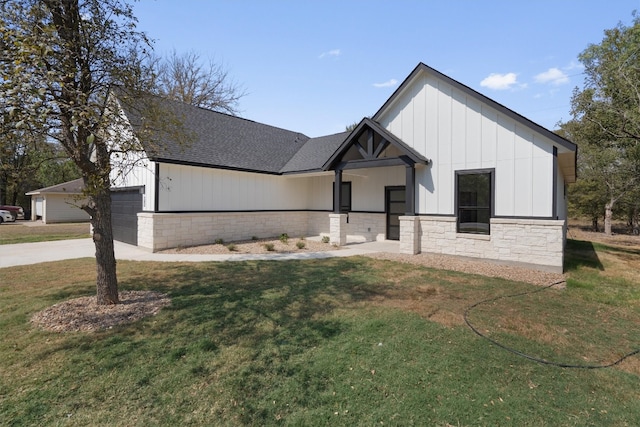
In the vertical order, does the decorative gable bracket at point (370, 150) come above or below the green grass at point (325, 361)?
above

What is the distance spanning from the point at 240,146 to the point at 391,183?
24.8 ft

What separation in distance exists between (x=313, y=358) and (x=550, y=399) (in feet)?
7.94

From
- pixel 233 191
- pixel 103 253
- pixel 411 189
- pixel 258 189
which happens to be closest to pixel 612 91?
pixel 411 189

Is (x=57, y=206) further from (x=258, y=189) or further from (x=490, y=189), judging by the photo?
(x=490, y=189)

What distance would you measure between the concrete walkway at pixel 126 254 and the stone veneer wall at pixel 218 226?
0.77m

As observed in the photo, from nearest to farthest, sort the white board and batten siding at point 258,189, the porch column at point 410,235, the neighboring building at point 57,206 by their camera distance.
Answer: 1. the porch column at point 410,235
2. the white board and batten siding at point 258,189
3. the neighboring building at point 57,206

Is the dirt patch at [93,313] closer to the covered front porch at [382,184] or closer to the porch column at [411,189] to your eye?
the covered front porch at [382,184]

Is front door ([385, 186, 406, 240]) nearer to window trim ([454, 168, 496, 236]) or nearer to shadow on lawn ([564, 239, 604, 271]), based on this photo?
window trim ([454, 168, 496, 236])

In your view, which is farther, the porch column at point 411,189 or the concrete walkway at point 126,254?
the porch column at point 411,189

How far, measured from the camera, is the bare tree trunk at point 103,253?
17.2 ft

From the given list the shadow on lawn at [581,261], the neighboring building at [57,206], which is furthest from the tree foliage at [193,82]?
the shadow on lawn at [581,261]

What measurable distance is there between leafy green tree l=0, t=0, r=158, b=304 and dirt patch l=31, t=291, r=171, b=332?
272 mm

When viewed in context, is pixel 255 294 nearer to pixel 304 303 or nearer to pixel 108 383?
pixel 304 303

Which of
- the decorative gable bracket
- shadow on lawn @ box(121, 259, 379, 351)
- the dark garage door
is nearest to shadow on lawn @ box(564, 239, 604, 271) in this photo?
the decorative gable bracket
